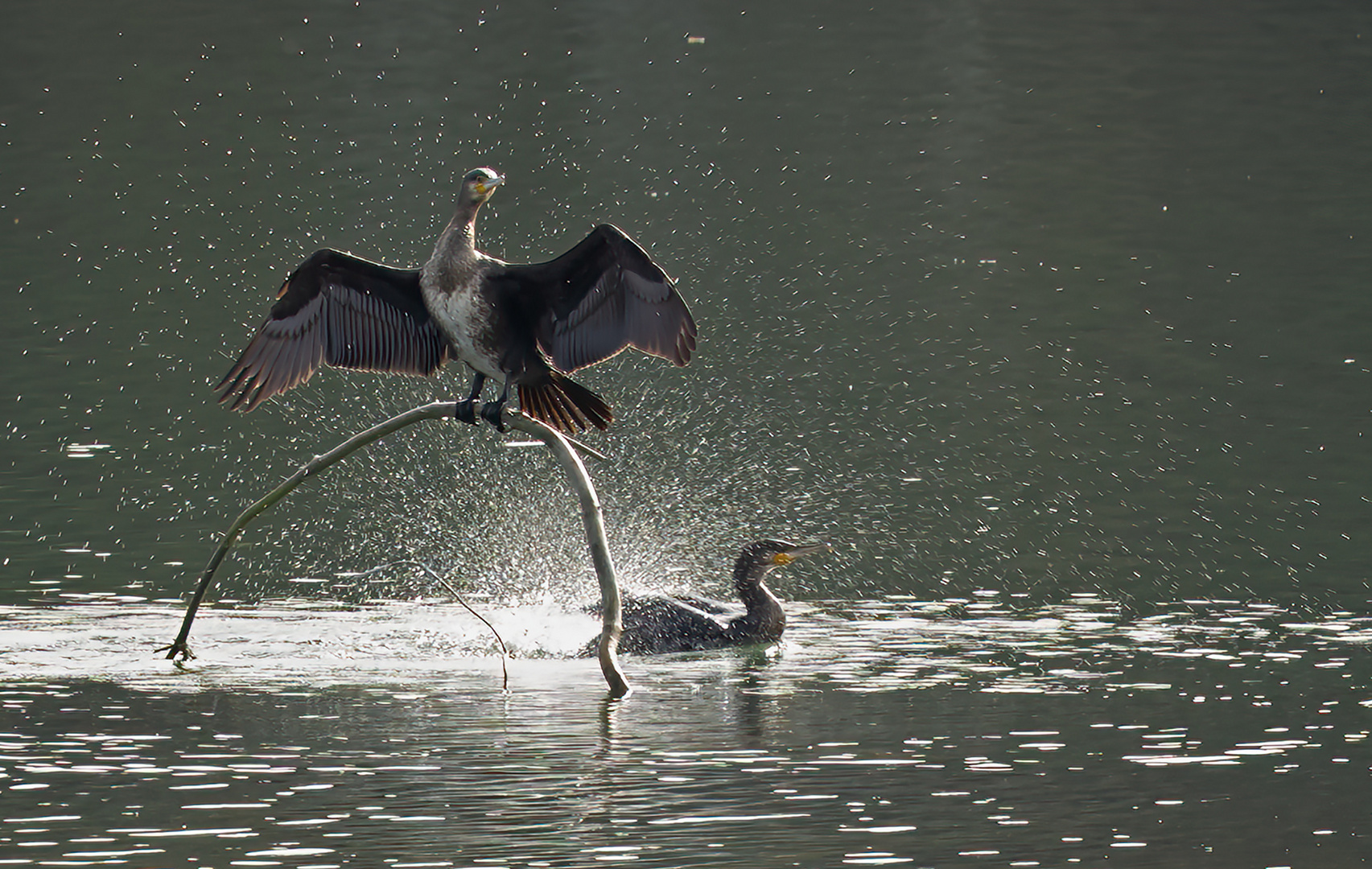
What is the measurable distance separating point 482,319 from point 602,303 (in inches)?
18.1

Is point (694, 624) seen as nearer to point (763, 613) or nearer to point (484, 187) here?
point (763, 613)

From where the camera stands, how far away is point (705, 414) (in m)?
14.3

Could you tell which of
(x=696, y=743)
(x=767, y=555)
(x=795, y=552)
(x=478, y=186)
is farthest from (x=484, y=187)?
(x=795, y=552)

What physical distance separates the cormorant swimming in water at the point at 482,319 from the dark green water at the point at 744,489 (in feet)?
3.92

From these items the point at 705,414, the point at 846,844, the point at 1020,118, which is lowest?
the point at 846,844

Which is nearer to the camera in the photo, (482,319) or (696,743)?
(696,743)

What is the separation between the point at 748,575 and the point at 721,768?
8.68ft

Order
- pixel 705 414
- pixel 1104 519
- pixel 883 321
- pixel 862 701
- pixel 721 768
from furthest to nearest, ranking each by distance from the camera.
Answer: pixel 883 321, pixel 705 414, pixel 1104 519, pixel 862 701, pixel 721 768

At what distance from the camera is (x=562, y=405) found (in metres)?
8.09

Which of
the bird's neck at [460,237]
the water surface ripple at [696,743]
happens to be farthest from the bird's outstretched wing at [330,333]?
the water surface ripple at [696,743]

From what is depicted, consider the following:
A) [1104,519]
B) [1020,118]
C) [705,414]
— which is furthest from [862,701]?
[1020,118]

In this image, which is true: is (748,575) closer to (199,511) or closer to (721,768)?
(721,768)

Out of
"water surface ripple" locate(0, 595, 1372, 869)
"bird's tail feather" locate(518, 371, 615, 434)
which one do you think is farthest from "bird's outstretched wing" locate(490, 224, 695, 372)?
"water surface ripple" locate(0, 595, 1372, 869)

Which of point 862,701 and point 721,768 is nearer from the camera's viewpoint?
point 721,768
